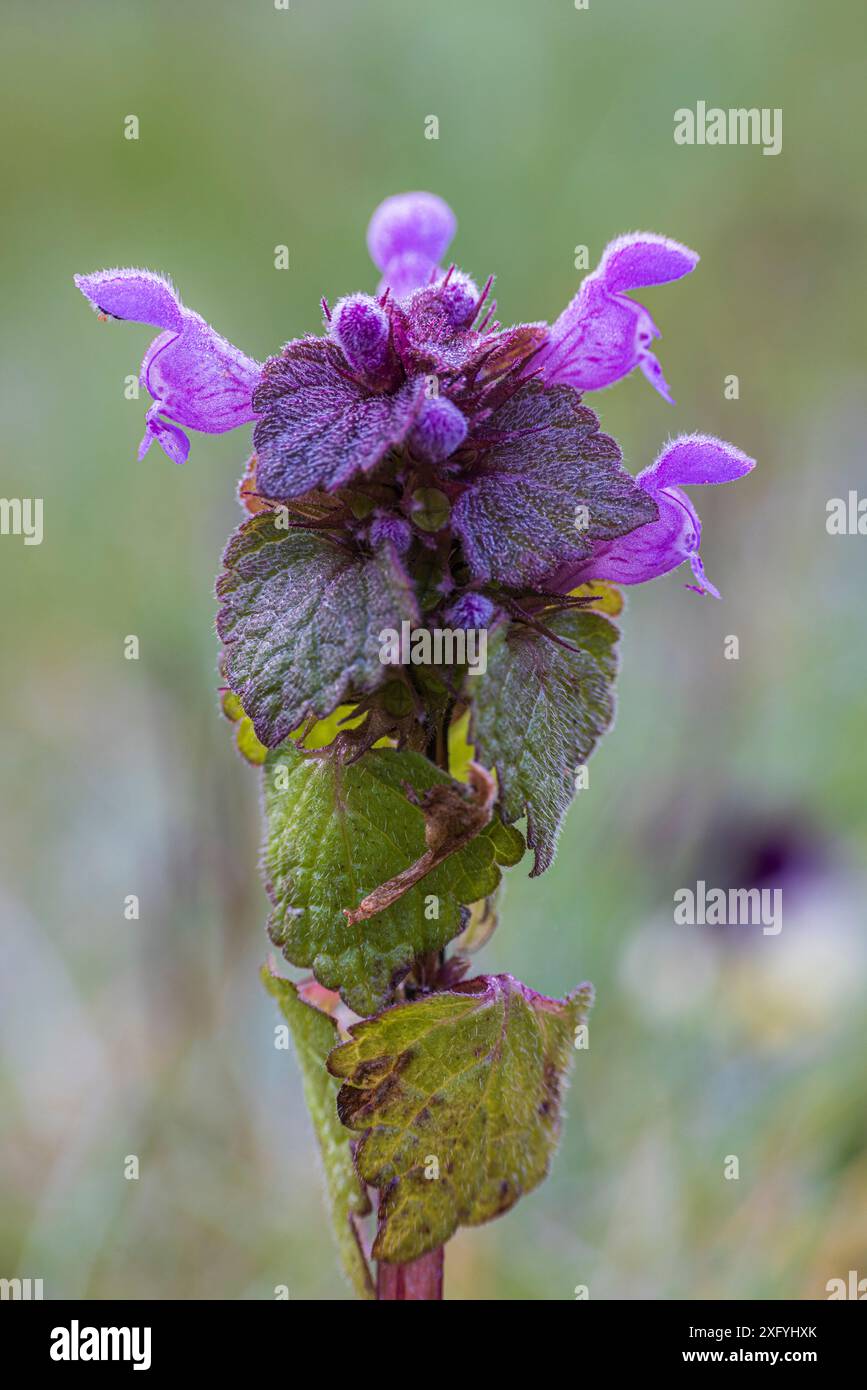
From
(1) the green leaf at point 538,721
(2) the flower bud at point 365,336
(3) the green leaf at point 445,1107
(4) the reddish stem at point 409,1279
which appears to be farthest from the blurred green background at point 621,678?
(2) the flower bud at point 365,336

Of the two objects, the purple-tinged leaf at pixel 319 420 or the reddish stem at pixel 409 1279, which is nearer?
the purple-tinged leaf at pixel 319 420

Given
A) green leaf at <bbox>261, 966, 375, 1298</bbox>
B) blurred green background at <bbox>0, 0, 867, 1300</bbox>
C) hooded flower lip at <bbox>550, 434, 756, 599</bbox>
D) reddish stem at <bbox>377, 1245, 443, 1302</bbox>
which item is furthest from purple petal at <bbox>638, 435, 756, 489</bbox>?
blurred green background at <bbox>0, 0, 867, 1300</bbox>

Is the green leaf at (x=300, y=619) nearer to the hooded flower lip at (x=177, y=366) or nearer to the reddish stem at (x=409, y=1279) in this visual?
the hooded flower lip at (x=177, y=366)

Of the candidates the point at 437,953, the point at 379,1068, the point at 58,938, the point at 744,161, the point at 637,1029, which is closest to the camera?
the point at 379,1068

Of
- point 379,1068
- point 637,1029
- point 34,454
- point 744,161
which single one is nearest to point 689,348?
point 744,161

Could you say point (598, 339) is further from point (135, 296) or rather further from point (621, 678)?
point (621, 678)

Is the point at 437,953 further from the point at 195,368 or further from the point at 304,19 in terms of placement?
the point at 304,19

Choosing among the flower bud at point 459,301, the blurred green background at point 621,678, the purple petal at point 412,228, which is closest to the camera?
the flower bud at point 459,301
